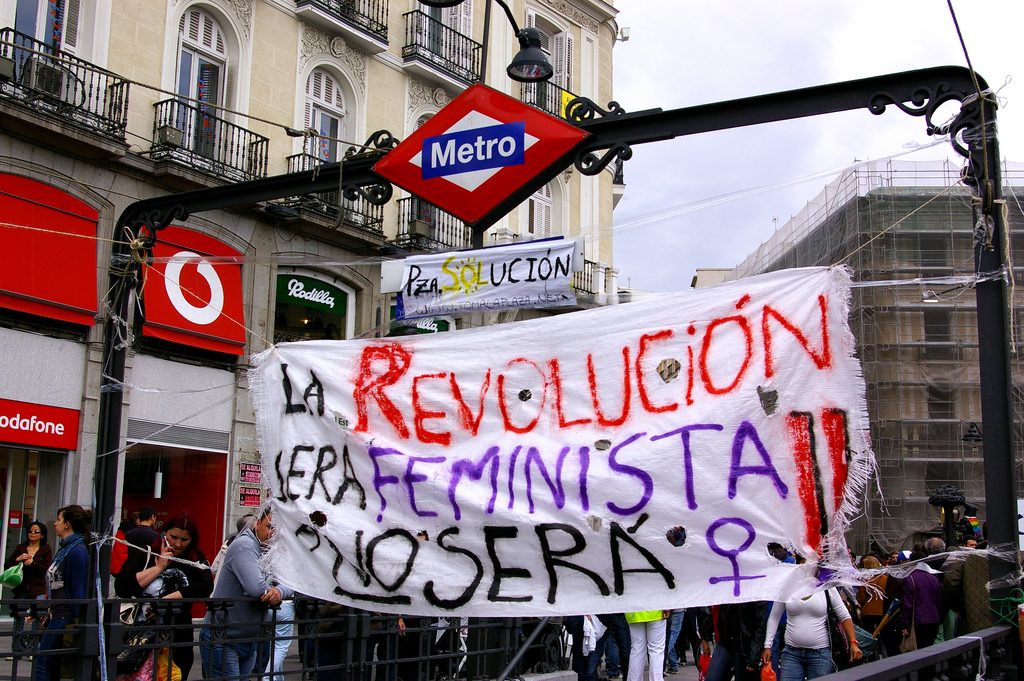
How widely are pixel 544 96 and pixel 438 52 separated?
375 cm

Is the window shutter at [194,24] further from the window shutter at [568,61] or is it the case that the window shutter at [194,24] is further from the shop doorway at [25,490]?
the window shutter at [568,61]

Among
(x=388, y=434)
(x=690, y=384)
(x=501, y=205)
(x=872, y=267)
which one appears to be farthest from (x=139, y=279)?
(x=872, y=267)

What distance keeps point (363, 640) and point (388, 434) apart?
3085 millimetres

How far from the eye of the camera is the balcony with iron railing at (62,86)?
50.4ft

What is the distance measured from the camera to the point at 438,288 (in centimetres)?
612

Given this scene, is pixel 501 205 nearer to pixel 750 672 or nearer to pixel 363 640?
pixel 363 640

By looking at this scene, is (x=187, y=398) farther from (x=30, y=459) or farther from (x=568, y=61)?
(x=568, y=61)

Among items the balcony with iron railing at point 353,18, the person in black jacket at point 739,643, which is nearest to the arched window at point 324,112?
the balcony with iron railing at point 353,18

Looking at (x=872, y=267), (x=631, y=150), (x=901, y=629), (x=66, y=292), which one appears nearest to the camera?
(x=631, y=150)

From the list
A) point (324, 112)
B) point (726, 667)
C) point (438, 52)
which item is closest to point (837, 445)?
point (726, 667)

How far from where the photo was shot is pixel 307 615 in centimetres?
893

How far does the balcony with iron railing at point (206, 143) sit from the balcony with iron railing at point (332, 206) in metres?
0.72

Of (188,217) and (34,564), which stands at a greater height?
(188,217)

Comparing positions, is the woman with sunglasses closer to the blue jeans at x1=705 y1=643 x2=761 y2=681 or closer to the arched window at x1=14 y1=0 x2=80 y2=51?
the blue jeans at x1=705 y1=643 x2=761 y2=681
